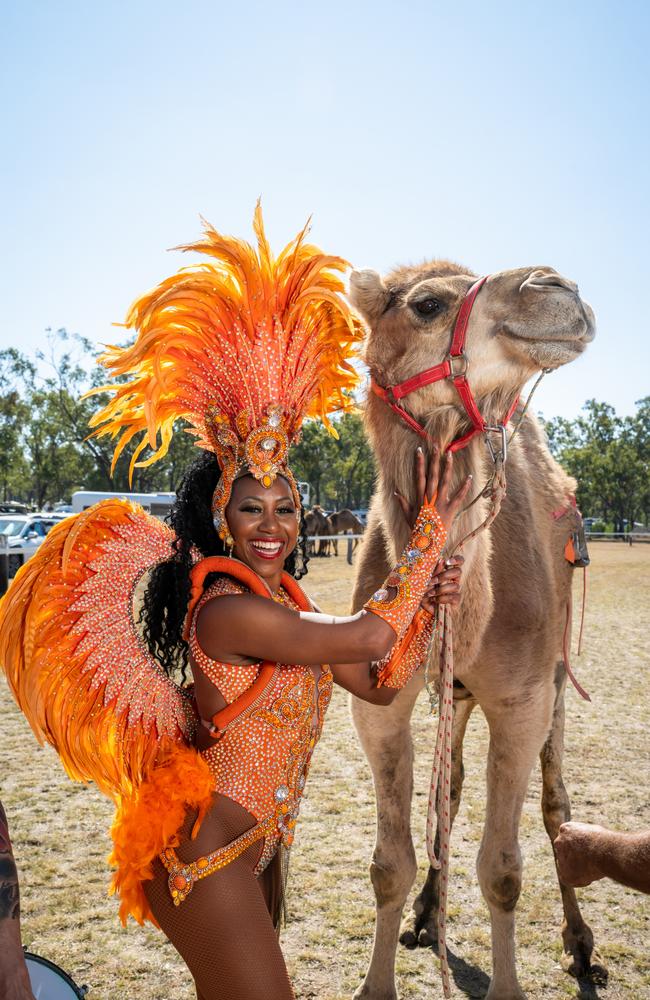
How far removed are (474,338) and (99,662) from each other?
1.62 m

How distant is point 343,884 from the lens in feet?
13.6

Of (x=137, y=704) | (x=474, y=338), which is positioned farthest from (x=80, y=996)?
(x=474, y=338)

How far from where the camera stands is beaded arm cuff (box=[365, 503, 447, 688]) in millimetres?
2273

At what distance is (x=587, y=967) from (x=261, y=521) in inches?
107

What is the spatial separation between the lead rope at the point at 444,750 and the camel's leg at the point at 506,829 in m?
0.58

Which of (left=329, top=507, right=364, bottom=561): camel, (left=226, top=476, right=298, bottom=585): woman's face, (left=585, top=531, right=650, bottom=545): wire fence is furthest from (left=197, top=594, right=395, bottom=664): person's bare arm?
(left=585, top=531, right=650, bottom=545): wire fence

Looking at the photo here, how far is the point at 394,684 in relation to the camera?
270 cm

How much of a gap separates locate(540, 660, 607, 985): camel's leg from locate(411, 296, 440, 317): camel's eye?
252cm

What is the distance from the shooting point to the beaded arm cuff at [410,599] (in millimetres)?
2273

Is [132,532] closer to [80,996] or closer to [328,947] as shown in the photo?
[80,996]

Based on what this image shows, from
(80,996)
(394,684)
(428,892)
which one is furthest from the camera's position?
(428,892)

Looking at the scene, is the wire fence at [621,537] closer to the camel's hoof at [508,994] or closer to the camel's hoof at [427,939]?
the camel's hoof at [427,939]

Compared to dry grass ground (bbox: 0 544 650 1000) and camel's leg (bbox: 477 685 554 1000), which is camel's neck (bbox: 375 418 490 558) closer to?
camel's leg (bbox: 477 685 554 1000)

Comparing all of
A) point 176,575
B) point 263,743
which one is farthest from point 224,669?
point 176,575
